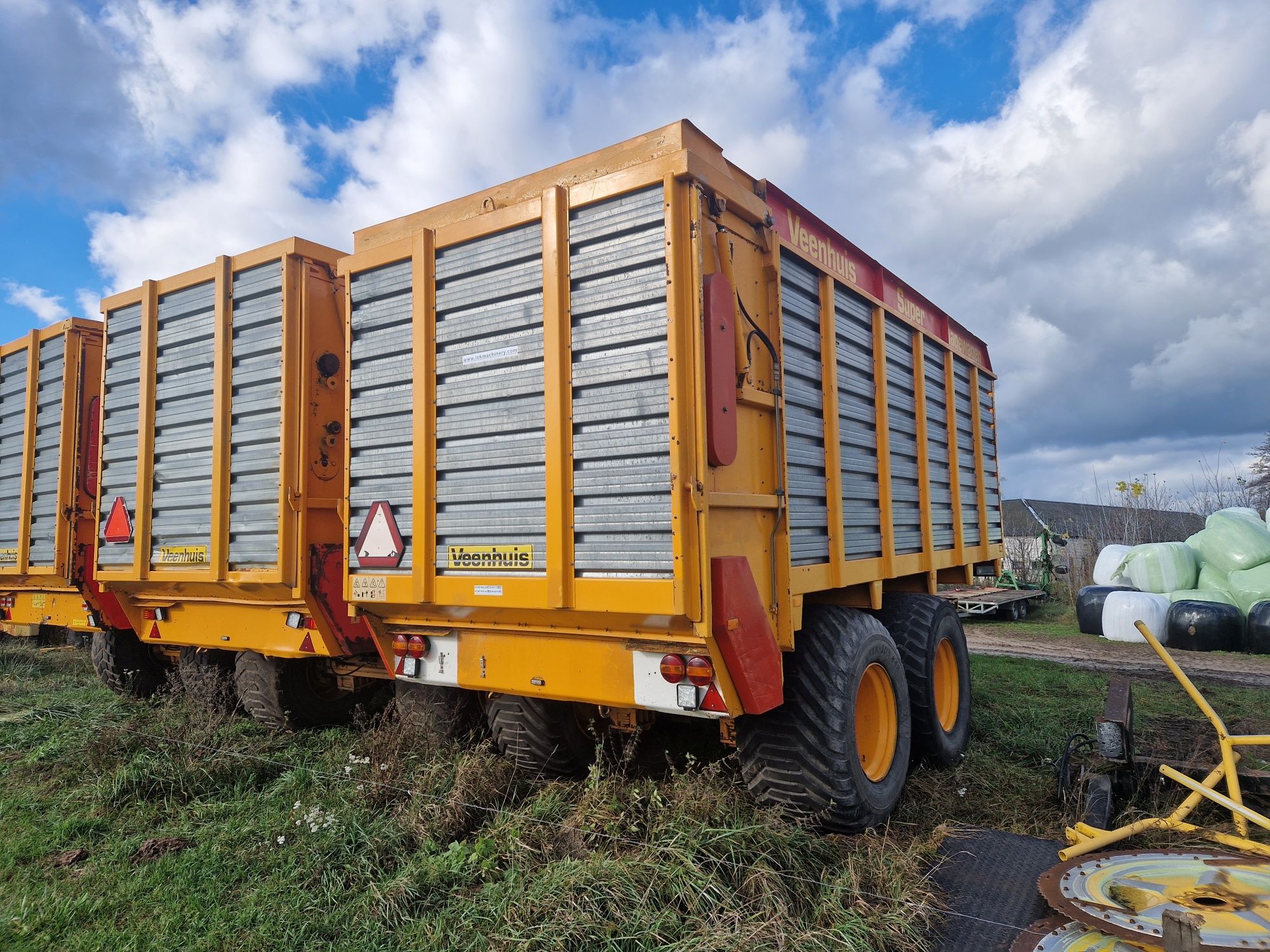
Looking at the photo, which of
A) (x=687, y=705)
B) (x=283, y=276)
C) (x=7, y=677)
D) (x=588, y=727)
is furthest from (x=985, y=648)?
(x=7, y=677)

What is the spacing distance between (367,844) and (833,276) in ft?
12.5

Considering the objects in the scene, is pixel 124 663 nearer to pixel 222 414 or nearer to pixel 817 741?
pixel 222 414

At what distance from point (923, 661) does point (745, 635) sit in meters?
2.44

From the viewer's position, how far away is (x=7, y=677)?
7.97m

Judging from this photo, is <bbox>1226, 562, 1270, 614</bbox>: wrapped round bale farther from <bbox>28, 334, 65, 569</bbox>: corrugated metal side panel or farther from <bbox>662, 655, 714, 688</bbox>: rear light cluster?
<bbox>28, 334, 65, 569</bbox>: corrugated metal side panel

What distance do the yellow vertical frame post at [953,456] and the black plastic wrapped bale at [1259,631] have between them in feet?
24.6

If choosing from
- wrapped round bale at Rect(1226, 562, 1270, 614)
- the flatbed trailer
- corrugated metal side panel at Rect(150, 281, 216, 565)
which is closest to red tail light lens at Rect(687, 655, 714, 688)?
corrugated metal side panel at Rect(150, 281, 216, 565)

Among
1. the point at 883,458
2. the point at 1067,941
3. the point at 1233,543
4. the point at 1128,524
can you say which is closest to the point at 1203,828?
the point at 1067,941

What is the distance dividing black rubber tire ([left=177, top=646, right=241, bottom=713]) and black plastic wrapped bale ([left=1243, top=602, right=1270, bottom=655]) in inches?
497

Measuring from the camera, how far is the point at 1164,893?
2893mm

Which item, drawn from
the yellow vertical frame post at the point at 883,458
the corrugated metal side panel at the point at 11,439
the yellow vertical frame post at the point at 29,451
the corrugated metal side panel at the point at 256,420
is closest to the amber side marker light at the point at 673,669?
the yellow vertical frame post at the point at 883,458

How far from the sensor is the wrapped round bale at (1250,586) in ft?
39.0

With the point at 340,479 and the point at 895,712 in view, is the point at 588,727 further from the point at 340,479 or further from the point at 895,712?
the point at 340,479

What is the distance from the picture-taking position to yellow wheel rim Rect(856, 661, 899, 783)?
4320mm
